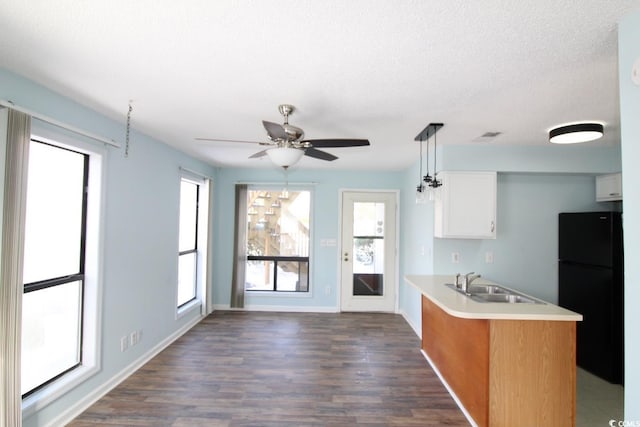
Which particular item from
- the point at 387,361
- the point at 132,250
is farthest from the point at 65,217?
the point at 387,361

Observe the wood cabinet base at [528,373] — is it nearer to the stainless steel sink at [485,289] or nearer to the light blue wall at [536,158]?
the stainless steel sink at [485,289]

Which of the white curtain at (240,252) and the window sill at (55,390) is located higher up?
the white curtain at (240,252)

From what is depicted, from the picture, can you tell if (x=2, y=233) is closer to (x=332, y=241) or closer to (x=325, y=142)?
(x=325, y=142)

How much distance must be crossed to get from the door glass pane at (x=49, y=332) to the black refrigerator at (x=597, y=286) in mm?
4655

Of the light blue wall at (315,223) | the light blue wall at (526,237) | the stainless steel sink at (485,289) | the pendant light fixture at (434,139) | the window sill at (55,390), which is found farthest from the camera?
the light blue wall at (315,223)

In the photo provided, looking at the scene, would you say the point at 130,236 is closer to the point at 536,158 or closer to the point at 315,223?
the point at 315,223

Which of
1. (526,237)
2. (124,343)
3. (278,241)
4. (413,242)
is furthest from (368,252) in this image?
(124,343)

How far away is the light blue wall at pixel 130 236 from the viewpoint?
2207mm

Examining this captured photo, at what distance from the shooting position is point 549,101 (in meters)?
2.16

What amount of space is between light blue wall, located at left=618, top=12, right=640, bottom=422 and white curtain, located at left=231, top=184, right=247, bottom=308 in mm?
4541

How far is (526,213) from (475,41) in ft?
9.21

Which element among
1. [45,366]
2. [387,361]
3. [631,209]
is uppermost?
[631,209]

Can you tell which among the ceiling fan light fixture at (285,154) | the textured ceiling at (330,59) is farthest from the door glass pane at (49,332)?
the ceiling fan light fixture at (285,154)

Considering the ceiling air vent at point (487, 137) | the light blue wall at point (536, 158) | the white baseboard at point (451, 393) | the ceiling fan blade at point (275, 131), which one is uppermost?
the ceiling air vent at point (487, 137)
